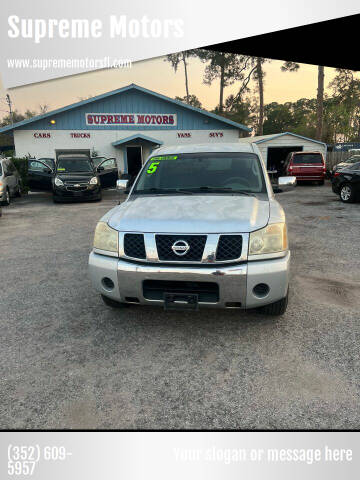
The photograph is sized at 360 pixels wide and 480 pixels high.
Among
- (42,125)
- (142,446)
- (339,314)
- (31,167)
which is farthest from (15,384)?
(42,125)

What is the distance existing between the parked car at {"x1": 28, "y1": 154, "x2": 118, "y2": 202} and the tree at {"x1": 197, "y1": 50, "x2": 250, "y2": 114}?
2325cm

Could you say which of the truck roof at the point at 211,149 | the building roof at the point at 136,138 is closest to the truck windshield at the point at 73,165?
the building roof at the point at 136,138

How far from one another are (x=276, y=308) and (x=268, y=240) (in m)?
0.80

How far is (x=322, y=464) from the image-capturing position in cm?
191

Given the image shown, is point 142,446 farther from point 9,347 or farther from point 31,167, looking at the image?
point 31,167

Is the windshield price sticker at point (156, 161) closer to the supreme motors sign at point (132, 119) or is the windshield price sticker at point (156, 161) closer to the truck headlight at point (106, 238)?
the truck headlight at point (106, 238)

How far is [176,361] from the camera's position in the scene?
2869 mm

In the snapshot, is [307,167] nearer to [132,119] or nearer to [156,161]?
[132,119]

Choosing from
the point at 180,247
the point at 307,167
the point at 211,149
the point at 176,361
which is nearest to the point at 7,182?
the point at 211,149

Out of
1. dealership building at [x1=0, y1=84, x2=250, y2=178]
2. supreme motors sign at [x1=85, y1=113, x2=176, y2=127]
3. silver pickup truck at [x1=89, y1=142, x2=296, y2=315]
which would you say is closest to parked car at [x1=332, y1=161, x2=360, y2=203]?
silver pickup truck at [x1=89, y1=142, x2=296, y2=315]

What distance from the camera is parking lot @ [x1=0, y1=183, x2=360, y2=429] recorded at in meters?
2.27

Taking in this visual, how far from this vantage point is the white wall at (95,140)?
18969 millimetres

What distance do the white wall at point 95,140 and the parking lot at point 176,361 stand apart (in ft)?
53.2

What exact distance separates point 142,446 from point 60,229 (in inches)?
284
